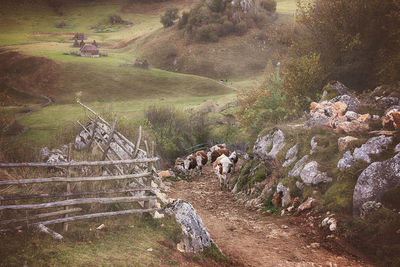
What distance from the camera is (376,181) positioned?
8422mm

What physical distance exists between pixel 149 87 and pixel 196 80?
9.59 metres

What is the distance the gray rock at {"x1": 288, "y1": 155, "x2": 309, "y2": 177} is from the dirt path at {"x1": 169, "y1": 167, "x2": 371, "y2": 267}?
1862mm

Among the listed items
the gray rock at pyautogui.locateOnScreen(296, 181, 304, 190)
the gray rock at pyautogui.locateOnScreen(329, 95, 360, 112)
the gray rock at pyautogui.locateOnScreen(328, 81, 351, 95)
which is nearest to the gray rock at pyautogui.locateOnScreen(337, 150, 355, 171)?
the gray rock at pyautogui.locateOnScreen(296, 181, 304, 190)

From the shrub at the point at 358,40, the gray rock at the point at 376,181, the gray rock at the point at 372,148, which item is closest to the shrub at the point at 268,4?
the shrub at the point at 358,40

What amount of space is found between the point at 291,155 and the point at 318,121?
2.19 metres

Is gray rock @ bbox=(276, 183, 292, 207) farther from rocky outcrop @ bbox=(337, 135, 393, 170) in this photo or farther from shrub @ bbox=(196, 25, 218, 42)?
shrub @ bbox=(196, 25, 218, 42)

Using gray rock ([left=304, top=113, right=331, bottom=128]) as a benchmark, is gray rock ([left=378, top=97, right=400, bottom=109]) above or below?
above

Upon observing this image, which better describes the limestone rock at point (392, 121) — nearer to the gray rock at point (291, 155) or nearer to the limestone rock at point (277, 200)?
the gray rock at point (291, 155)

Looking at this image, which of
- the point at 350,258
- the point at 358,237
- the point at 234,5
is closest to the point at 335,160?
the point at 358,237

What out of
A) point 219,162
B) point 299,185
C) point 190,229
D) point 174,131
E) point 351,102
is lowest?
point 174,131

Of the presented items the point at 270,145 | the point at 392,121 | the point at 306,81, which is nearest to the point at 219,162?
the point at 270,145

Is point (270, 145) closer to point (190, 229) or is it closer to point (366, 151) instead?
point (366, 151)

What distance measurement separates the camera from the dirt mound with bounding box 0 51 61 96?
37.2 m

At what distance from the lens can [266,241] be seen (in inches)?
352
